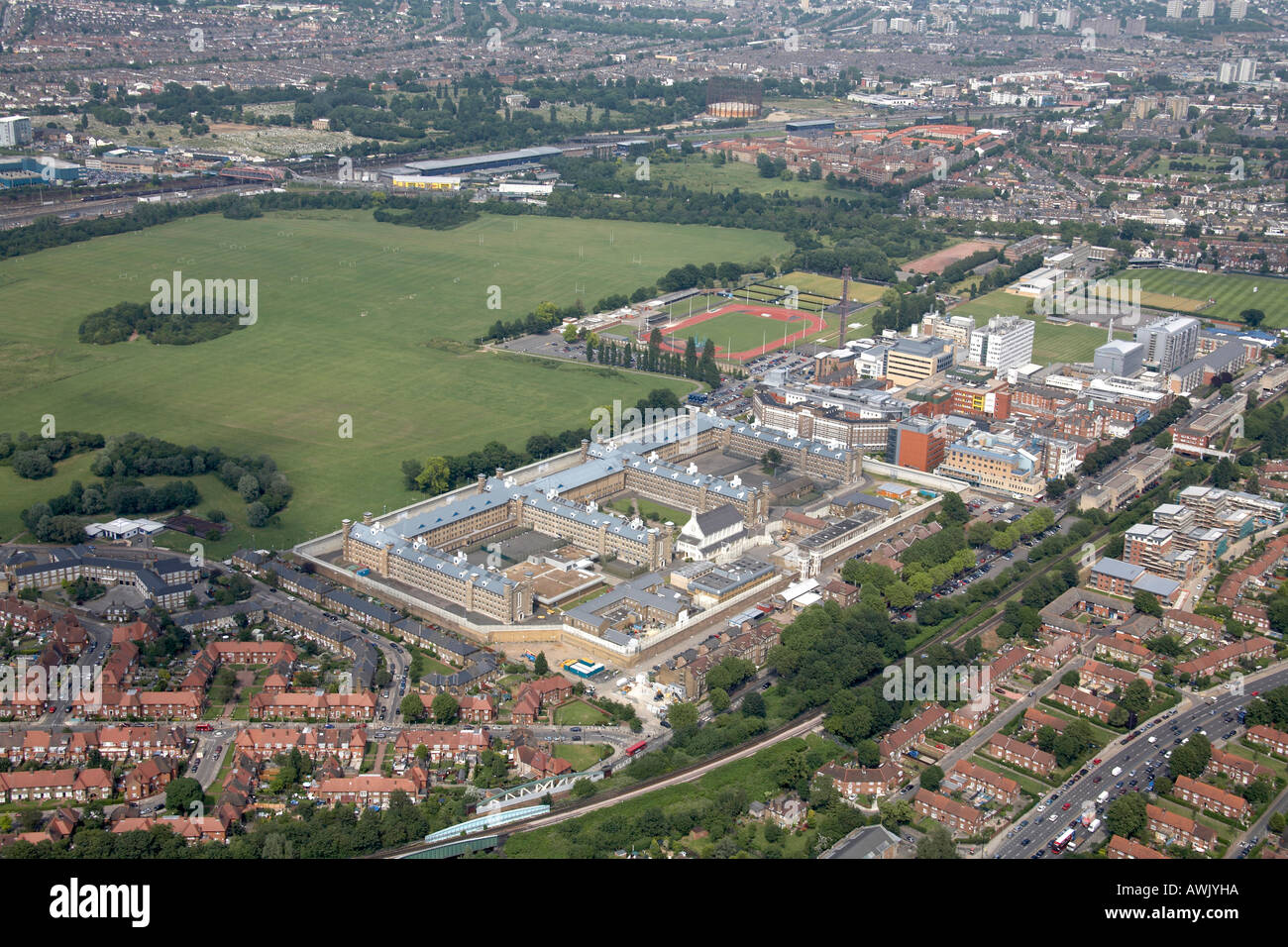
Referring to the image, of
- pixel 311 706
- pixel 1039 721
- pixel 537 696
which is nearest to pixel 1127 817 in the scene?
pixel 1039 721

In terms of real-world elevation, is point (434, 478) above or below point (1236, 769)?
above

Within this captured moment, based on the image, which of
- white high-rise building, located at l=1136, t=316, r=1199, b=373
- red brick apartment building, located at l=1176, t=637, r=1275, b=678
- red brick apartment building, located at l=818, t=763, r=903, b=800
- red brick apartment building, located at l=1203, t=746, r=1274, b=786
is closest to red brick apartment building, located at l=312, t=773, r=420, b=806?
red brick apartment building, located at l=818, t=763, r=903, b=800

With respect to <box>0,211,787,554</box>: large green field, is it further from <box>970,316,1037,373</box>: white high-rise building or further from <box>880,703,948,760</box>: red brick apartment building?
<box>880,703,948,760</box>: red brick apartment building

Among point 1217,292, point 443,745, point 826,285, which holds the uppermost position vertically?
point 1217,292

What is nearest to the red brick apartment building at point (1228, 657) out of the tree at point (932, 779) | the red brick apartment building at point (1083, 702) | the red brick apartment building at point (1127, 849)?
the red brick apartment building at point (1083, 702)

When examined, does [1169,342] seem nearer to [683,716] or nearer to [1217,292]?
[1217,292]

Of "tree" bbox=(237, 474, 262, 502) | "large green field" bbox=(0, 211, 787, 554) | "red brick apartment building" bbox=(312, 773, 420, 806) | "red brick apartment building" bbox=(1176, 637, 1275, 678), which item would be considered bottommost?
"red brick apartment building" bbox=(312, 773, 420, 806)
